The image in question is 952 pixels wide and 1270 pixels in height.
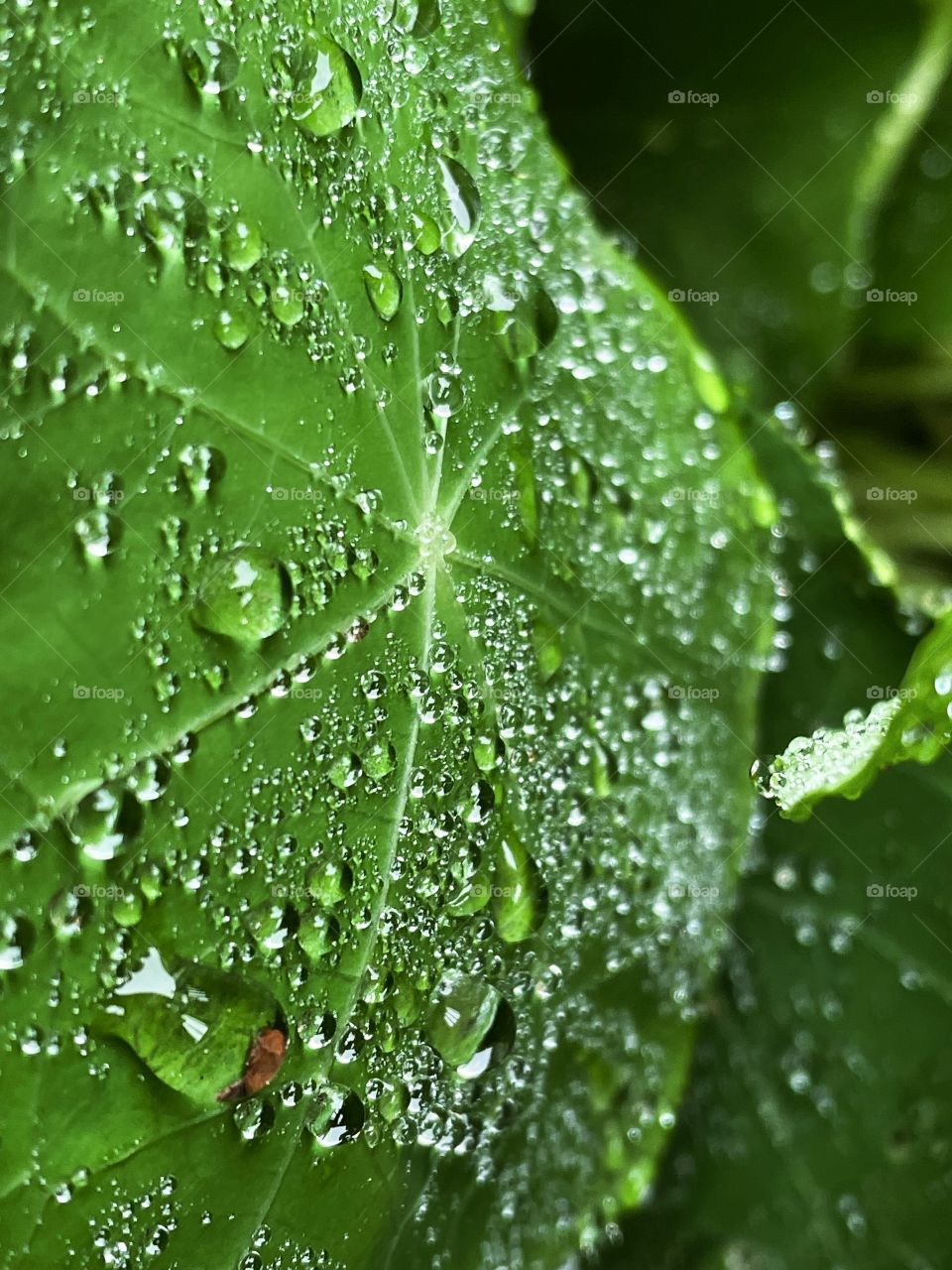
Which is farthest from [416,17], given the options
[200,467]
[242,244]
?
[200,467]

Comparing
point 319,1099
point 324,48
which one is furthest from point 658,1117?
point 324,48

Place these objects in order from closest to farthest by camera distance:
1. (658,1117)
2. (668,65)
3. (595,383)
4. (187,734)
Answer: (187,734), (595,383), (658,1117), (668,65)

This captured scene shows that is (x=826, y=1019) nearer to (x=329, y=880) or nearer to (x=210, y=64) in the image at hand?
(x=329, y=880)

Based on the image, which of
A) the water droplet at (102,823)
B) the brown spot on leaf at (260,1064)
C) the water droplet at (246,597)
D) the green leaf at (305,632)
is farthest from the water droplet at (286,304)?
the brown spot on leaf at (260,1064)

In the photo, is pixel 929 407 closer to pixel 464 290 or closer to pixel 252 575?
pixel 464 290

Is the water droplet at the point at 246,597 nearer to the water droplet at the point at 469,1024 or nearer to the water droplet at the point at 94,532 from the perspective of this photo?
the water droplet at the point at 94,532

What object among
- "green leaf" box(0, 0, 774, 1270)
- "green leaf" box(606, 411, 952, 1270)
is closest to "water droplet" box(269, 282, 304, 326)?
"green leaf" box(0, 0, 774, 1270)
